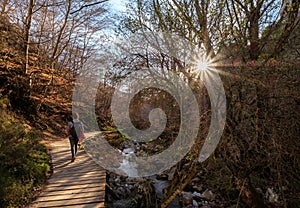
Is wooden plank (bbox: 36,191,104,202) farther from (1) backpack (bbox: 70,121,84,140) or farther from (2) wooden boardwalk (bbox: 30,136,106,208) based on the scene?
(1) backpack (bbox: 70,121,84,140)

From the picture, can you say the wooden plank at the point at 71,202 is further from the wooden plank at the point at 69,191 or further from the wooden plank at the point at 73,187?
the wooden plank at the point at 73,187

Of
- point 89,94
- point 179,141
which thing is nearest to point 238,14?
point 179,141

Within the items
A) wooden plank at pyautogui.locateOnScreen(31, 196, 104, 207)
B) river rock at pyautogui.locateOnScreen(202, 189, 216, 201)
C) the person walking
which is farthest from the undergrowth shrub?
river rock at pyautogui.locateOnScreen(202, 189, 216, 201)

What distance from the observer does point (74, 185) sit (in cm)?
425

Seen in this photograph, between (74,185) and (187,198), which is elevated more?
(74,185)

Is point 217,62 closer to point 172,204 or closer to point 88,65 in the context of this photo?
point 172,204

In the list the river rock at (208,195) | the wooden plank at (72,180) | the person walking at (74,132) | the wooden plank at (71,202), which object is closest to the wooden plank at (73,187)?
the wooden plank at (72,180)

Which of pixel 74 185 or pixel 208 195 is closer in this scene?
pixel 74 185

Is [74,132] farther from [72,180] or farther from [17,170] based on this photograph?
[17,170]

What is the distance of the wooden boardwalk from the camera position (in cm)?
360

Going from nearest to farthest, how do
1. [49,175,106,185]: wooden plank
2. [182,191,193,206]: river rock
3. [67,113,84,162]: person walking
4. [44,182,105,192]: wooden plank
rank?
[44,182,105,192]: wooden plank < [49,175,106,185]: wooden plank < [182,191,193,206]: river rock < [67,113,84,162]: person walking

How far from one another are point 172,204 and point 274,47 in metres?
3.84

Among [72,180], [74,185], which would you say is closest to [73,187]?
[74,185]

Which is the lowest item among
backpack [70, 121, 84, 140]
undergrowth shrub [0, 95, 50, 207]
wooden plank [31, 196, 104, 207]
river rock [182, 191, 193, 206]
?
river rock [182, 191, 193, 206]
